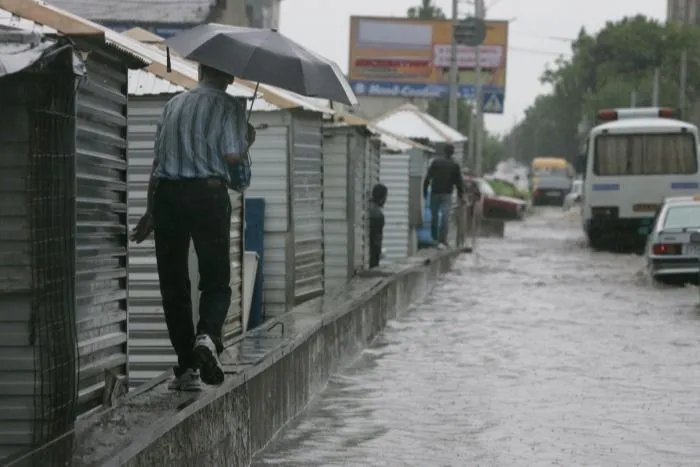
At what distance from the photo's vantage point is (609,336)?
16.1m

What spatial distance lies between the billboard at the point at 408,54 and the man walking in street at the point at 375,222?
5195 centimetres

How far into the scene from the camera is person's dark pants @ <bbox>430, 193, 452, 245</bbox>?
29.8m

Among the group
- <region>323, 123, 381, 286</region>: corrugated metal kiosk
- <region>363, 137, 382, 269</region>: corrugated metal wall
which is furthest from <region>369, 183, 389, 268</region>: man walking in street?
<region>323, 123, 381, 286</region>: corrugated metal kiosk

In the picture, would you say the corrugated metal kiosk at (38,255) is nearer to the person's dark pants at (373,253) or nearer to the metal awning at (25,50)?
the metal awning at (25,50)

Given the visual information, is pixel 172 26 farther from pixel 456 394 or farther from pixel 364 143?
pixel 456 394

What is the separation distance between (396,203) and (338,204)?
806 cm

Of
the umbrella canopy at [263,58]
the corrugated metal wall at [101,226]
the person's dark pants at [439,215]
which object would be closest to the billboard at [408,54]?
the person's dark pants at [439,215]

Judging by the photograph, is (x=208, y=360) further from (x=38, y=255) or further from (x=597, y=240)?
(x=597, y=240)

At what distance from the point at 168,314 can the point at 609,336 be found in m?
8.36

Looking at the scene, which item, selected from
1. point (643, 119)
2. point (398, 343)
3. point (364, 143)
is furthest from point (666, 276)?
point (643, 119)

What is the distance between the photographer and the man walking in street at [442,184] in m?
29.1

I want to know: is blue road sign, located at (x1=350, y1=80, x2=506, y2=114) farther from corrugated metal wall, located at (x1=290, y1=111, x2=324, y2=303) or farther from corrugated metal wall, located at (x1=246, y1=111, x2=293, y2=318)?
corrugated metal wall, located at (x1=246, y1=111, x2=293, y2=318)

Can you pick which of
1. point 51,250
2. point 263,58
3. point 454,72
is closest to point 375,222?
point 263,58

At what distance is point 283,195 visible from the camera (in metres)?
14.1
